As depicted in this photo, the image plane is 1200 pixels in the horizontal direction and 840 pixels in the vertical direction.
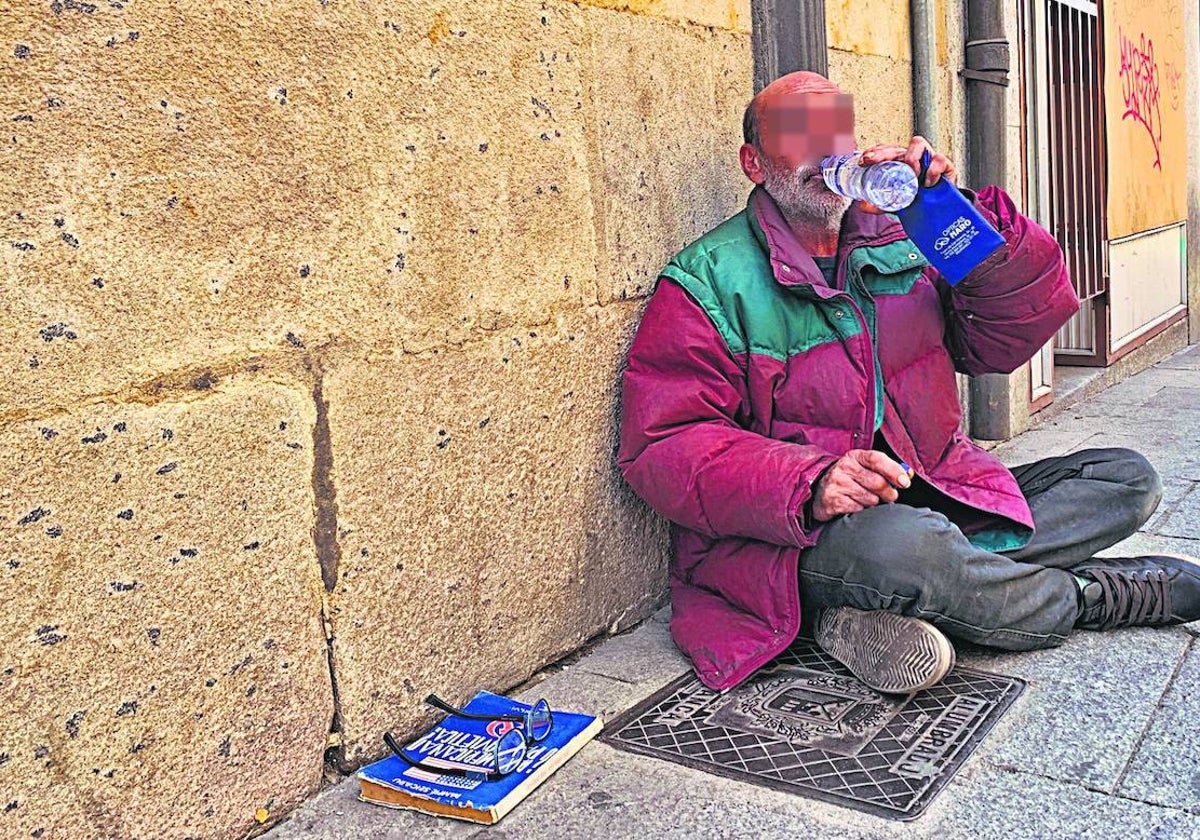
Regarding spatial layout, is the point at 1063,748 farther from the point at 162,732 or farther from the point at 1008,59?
the point at 1008,59

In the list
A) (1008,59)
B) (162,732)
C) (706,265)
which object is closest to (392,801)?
(162,732)

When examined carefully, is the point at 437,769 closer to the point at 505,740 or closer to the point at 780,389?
the point at 505,740

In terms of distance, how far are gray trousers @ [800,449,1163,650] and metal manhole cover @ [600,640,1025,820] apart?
154 millimetres

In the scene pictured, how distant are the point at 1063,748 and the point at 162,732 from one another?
5.46ft

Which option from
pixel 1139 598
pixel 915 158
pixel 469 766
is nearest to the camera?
pixel 469 766

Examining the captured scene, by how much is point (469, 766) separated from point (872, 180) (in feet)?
5.19

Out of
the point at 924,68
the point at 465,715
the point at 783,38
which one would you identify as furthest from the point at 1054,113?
the point at 465,715

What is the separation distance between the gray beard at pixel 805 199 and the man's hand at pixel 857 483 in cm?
72

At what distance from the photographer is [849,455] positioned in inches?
104

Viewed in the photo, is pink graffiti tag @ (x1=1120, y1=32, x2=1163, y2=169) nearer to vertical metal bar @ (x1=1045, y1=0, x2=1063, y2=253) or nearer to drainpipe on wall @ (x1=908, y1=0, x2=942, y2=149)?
vertical metal bar @ (x1=1045, y1=0, x2=1063, y2=253)

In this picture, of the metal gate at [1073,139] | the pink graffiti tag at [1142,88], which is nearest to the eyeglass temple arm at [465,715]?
the metal gate at [1073,139]

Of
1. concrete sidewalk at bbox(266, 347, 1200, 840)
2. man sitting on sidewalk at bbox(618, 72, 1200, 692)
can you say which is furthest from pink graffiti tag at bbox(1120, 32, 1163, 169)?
concrete sidewalk at bbox(266, 347, 1200, 840)

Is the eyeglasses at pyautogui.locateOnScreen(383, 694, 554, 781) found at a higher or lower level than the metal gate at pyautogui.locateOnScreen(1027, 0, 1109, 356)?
lower

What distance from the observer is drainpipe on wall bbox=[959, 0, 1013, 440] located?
510 cm
